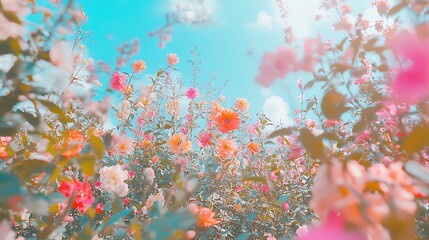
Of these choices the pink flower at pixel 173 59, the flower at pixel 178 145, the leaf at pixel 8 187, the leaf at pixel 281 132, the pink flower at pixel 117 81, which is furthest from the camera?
the pink flower at pixel 173 59

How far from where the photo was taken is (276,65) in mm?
680

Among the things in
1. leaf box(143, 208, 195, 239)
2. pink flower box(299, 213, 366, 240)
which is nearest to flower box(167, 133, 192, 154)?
leaf box(143, 208, 195, 239)

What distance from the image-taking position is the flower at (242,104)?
348 centimetres

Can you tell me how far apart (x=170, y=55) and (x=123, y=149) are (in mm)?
1139

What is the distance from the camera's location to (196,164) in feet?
11.8

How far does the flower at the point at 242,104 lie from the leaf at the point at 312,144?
115 inches

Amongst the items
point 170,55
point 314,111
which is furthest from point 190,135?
point 314,111

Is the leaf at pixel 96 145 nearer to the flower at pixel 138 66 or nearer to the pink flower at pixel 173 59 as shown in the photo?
the flower at pixel 138 66

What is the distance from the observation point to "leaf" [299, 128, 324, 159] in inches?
21.1

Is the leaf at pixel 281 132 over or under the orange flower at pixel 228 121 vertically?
under

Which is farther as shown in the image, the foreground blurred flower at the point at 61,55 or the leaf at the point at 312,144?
the foreground blurred flower at the point at 61,55

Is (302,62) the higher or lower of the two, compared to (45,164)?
higher

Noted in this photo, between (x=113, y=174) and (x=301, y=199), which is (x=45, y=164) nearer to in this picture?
(x=113, y=174)

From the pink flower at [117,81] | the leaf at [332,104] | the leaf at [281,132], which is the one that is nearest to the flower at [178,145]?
the pink flower at [117,81]
